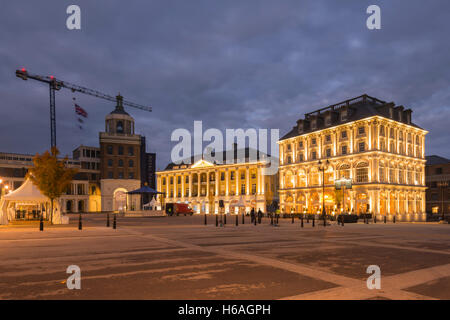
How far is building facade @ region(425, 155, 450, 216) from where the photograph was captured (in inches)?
2702

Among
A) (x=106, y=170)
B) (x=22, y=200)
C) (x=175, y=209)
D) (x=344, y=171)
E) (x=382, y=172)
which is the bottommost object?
(x=175, y=209)

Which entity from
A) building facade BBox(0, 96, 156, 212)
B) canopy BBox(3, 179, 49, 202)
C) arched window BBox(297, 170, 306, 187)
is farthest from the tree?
building facade BBox(0, 96, 156, 212)

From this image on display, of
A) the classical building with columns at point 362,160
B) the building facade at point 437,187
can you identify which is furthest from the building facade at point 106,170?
the building facade at point 437,187

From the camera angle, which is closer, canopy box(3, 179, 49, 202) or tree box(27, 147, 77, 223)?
canopy box(3, 179, 49, 202)

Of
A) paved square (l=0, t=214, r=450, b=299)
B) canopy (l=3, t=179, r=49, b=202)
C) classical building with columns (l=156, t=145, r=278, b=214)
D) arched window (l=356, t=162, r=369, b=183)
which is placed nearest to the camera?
paved square (l=0, t=214, r=450, b=299)

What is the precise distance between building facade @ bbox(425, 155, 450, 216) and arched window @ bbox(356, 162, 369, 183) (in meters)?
25.4

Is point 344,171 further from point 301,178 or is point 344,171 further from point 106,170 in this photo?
point 106,170

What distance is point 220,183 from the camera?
86.6 meters

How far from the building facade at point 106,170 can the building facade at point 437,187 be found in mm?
67470

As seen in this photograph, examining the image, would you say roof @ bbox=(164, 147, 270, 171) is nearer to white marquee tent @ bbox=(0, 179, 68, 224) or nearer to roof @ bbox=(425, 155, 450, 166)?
roof @ bbox=(425, 155, 450, 166)

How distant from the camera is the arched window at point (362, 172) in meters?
54.5

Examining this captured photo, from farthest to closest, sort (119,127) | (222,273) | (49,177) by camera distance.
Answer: (119,127)
(49,177)
(222,273)

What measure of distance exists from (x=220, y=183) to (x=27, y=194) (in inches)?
2359

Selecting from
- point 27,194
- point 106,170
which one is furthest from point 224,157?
point 27,194
